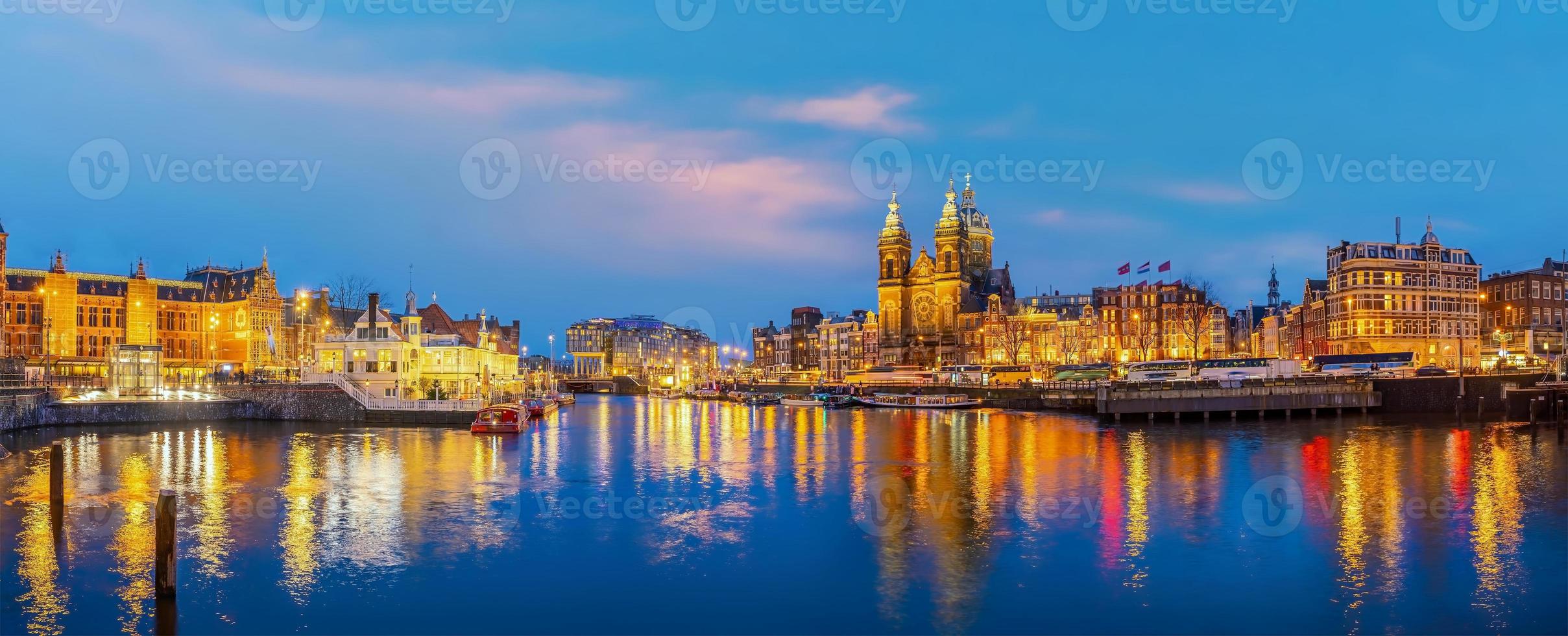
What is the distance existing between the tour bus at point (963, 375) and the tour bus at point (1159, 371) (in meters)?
26.7

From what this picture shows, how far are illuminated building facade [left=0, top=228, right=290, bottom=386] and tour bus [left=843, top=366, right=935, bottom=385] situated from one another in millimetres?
80250

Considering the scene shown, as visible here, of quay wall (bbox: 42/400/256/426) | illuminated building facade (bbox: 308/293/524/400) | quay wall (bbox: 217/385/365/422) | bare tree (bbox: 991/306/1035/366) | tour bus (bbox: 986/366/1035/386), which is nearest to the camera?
quay wall (bbox: 42/400/256/426)

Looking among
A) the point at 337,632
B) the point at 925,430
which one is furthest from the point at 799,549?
the point at 925,430

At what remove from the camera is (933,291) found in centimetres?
17950

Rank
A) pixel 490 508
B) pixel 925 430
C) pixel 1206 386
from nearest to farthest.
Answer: pixel 490 508 < pixel 925 430 < pixel 1206 386

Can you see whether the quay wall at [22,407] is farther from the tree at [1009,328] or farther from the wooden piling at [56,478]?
the tree at [1009,328]

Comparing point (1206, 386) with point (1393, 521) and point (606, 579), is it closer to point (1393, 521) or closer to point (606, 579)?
point (1393, 521)

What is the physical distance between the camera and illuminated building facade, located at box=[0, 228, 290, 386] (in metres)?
96.1

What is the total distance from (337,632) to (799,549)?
40.1 ft

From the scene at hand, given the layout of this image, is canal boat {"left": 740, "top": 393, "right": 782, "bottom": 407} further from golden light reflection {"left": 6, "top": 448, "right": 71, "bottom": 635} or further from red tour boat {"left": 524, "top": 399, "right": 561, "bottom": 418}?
golden light reflection {"left": 6, "top": 448, "right": 71, "bottom": 635}

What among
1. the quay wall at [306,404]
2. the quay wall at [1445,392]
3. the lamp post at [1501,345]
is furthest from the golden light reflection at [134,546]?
the lamp post at [1501,345]

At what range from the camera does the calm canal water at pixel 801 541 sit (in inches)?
854

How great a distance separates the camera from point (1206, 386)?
3413 inches

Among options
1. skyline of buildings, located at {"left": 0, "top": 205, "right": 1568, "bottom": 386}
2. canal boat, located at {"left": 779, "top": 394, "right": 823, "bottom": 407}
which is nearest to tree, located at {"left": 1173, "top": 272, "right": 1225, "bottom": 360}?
skyline of buildings, located at {"left": 0, "top": 205, "right": 1568, "bottom": 386}
